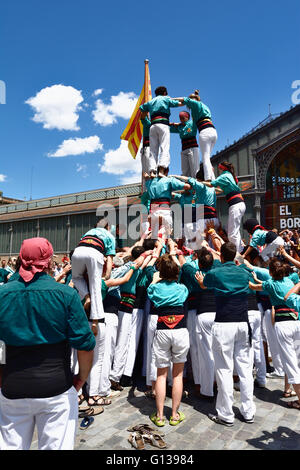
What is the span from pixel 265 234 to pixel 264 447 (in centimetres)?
430

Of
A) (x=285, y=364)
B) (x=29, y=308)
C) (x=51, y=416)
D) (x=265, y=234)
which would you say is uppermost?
(x=265, y=234)

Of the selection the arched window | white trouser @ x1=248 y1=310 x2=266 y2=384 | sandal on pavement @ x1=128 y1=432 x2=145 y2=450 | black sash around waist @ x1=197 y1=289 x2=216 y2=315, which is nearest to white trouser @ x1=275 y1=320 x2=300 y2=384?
white trouser @ x1=248 y1=310 x2=266 y2=384

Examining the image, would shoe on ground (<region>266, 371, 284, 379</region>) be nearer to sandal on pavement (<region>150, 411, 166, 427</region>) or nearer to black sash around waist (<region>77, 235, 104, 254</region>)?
sandal on pavement (<region>150, 411, 166, 427</region>)

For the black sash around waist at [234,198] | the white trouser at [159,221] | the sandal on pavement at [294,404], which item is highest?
the black sash around waist at [234,198]

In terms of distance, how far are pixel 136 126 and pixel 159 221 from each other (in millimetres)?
6066

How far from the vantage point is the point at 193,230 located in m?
6.79

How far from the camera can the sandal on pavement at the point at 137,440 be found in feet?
10.0

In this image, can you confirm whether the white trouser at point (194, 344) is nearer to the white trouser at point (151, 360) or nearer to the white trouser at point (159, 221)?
the white trouser at point (151, 360)

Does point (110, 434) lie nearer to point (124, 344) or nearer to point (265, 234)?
point (124, 344)

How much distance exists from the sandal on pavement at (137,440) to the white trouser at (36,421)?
142 centimetres

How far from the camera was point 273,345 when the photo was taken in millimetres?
5602

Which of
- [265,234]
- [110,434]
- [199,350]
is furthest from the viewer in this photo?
[265,234]

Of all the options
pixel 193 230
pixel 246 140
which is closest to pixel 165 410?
pixel 193 230

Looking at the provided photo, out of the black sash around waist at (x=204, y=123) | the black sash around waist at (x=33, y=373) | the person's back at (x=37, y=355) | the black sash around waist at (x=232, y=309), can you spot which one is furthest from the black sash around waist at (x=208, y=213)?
the black sash around waist at (x=33, y=373)
